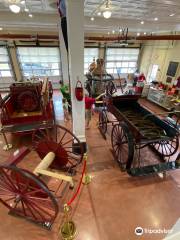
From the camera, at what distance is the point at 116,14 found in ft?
16.0

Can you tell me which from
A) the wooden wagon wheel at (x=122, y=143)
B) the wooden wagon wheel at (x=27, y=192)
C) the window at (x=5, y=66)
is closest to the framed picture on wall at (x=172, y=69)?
the wooden wagon wheel at (x=122, y=143)

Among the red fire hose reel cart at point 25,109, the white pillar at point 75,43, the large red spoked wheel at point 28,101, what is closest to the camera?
the white pillar at point 75,43

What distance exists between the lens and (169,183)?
279 centimetres

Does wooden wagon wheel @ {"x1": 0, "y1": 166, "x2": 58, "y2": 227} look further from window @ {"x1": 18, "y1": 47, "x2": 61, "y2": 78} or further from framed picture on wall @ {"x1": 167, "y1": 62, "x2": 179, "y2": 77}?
window @ {"x1": 18, "y1": 47, "x2": 61, "y2": 78}

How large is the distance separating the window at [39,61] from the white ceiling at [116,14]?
3605 millimetres

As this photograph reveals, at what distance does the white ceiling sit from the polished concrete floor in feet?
13.4

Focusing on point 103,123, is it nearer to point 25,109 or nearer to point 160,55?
point 25,109

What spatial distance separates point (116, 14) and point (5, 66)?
265 inches

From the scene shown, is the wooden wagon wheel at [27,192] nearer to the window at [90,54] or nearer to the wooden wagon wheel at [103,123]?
the wooden wagon wheel at [103,123]

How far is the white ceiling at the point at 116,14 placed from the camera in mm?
3787

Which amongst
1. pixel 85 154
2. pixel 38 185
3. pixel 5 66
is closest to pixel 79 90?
pixel 85 154

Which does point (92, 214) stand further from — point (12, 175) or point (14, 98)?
point (14, 98)

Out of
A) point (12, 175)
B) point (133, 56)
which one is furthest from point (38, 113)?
point (133, 56)

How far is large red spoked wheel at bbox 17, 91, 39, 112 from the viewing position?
13.7 feet
